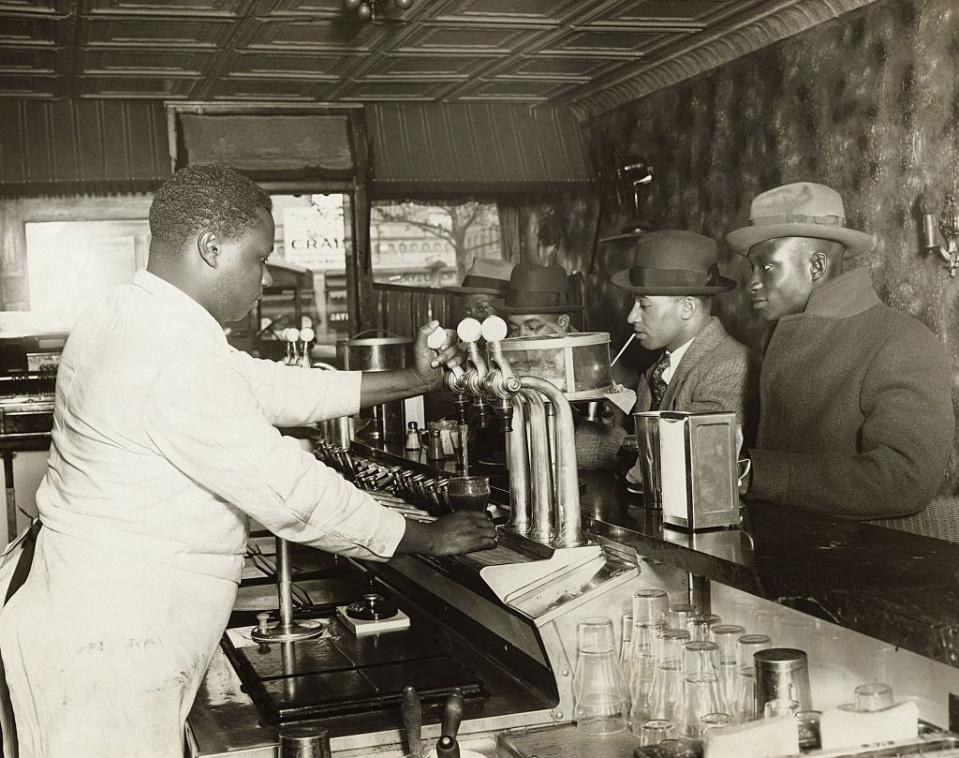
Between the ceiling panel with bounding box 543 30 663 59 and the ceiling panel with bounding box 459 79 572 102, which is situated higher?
the ceiling panel with bounding box 459 79 572 102

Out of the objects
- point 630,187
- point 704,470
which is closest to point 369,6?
point 630,187

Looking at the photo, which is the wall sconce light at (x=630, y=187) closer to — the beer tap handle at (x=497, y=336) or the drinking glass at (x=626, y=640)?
the beer tap handle at (x=497, y=336)

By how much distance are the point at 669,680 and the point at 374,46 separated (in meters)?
4.66

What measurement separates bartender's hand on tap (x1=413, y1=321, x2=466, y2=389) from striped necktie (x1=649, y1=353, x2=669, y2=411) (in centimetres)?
153

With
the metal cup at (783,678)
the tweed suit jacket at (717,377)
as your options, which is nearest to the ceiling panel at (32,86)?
the tweed suit jacket at (717,377)

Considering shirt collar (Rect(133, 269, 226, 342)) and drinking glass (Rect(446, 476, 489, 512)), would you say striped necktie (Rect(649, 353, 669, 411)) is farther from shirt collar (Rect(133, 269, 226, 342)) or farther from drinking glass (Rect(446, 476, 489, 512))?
shirt collar (Rect(133, 269, 226, 342))

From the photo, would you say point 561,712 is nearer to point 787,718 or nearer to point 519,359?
point 787,718

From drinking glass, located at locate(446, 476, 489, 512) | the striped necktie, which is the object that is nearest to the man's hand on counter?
drinking glass, located at locate(446, 476, 489, 512)

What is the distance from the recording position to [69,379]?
7.24 ft

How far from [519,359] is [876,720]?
178 cm

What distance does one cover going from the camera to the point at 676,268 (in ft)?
14.1

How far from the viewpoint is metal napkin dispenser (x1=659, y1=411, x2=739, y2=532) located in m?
2.12

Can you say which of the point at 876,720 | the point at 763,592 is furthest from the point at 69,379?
the point at 876,720

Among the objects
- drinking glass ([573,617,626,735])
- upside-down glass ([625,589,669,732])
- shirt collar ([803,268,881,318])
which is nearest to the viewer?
upside-down glass ([625,589,669,732])
